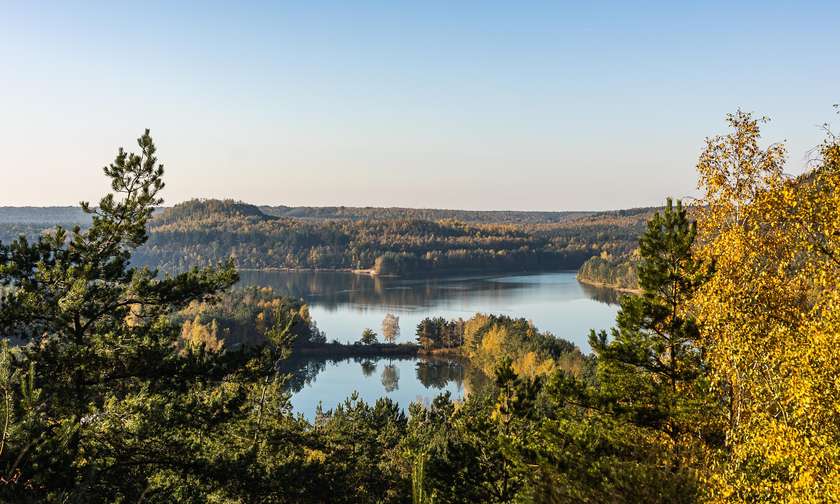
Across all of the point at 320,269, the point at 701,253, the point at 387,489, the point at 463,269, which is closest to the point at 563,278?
the point at 463,269

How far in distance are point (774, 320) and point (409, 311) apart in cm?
9327

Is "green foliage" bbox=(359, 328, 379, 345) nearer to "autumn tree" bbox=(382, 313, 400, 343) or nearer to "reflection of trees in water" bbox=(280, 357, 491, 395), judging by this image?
"autumn tree" bbox=(382, 313, 400, 343)

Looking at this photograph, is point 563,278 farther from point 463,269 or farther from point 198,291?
point 198,291

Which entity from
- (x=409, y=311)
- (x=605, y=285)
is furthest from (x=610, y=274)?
(x=409, y=311)

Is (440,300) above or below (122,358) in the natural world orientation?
below

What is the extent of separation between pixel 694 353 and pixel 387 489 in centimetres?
1217

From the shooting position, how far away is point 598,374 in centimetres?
1135

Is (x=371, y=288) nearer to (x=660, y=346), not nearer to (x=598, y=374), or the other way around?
(x=598, y=374)

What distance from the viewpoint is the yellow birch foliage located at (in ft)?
19.2

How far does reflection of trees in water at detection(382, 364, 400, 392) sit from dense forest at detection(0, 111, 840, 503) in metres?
47.0

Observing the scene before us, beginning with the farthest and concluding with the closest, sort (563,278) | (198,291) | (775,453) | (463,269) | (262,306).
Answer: (463,269)
(563,278)
(262,306)
(198,291)
(775,453)

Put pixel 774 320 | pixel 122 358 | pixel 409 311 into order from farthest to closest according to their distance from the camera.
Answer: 1. pixel 409 311
2. pixel 122 358
3. pixel 774 320

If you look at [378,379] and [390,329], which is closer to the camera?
[378,379]

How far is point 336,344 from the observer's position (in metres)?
75.2
